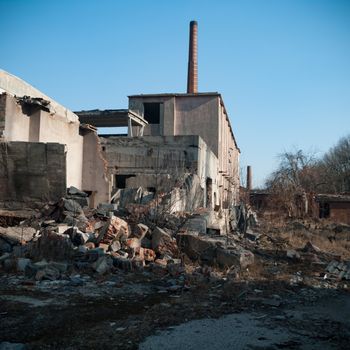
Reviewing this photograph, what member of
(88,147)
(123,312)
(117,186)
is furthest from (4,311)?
(117,186)

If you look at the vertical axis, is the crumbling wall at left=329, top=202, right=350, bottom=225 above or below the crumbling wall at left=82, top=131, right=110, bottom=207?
below

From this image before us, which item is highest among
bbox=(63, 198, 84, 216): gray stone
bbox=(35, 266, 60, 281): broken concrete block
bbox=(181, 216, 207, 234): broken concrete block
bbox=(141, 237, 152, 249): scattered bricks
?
bbox=(63, 198, 84, 216): gray stone

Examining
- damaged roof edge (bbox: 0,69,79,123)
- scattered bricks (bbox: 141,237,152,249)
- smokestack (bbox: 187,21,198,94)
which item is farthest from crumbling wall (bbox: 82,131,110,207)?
smokestack (bbox: 187,21,198,94)

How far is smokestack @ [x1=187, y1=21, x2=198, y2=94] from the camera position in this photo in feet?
84.8

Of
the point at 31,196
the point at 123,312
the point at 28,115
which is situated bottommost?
the point at 123,312

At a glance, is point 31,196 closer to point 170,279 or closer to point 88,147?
point 88,147

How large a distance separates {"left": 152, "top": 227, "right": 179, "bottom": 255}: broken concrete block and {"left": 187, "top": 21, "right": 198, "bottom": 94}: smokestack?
19755mm

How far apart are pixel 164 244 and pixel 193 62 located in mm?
21281

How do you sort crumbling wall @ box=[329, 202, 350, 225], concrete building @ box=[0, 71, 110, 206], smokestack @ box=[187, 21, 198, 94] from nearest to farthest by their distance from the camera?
concrete building @ box=[0, 71, 110, 206]
crumbling wall @ box=[329, 202, 350, 225]
smokestack @ box=[187, 21, 198, 94]

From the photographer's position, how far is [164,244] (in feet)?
22.9

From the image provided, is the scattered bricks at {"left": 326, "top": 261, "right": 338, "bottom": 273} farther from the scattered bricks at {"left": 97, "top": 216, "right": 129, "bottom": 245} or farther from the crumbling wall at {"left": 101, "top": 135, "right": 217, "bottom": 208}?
the crumbling wall at {"left": 101, "top": 135, "right": 217, "bottom": 208}

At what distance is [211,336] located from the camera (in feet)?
11.5

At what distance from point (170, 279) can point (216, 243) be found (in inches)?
61.1

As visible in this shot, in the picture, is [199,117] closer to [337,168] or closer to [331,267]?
[331,267]
